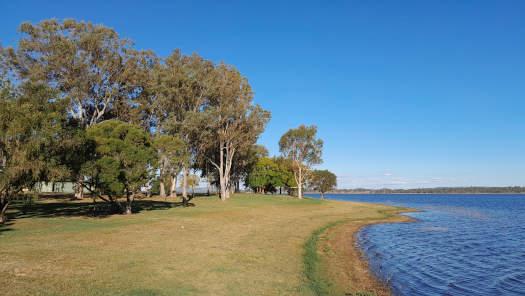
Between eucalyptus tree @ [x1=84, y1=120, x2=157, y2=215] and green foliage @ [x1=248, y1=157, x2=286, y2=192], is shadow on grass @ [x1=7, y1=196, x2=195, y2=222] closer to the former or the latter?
eucalyptus tree @ [x1=84, y1=120, x2=157, y2=215]

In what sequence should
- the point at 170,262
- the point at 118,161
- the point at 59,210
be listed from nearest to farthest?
the point at 170,262 → the point at 118,161 → the point at 59,210

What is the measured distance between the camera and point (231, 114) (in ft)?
183

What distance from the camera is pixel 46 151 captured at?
909 inches

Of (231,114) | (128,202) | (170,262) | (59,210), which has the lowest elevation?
(170,262)

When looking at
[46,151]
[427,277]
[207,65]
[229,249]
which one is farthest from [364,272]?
[207,65]

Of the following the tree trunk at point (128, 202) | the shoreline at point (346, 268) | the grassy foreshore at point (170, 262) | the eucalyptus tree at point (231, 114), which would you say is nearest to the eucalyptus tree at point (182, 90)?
the eucalyptus tree at point (231, 114)

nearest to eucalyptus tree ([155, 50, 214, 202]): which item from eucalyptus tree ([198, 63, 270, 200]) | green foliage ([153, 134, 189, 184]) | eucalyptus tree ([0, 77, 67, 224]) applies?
eucalyptus tree ([198, 63, 270, 200])

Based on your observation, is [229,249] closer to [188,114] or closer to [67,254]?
[67,254]

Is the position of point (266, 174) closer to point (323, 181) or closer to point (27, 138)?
point (323, 181)

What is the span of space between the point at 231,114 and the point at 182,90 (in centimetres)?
946

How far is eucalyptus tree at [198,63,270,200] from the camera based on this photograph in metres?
54.6

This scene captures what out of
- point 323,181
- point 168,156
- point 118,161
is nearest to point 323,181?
point 323,181

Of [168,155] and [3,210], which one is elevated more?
[168,155]

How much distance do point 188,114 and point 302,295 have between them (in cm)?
4313
